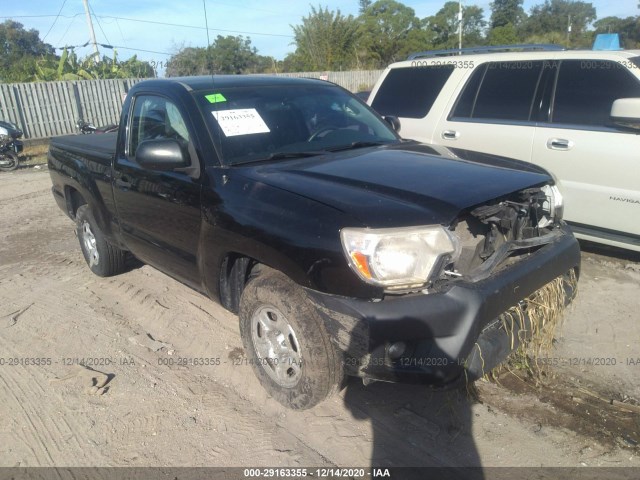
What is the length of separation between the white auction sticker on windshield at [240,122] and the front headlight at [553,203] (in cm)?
181

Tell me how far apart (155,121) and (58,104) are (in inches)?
556

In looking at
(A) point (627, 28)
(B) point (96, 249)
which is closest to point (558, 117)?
(B) point (96, 249)

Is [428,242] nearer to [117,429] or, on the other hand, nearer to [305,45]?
[117,429]

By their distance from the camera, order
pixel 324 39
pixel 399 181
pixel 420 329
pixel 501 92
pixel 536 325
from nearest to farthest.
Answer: pixel 420 329
pixel 399 181
pixel 536 325
pixel 501 92
pixel 324 39

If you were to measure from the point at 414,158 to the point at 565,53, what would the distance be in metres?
2.52

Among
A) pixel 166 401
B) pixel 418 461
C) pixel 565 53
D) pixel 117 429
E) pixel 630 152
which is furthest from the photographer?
pixel 565 53

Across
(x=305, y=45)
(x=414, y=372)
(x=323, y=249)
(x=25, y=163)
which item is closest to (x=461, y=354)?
(x=414, y=372)

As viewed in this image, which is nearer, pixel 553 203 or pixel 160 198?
pixel 553 203

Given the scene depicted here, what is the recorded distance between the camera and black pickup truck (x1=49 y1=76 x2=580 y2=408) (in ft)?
7.95

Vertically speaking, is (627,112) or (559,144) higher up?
(627,112)

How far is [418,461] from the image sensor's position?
2.61 meters

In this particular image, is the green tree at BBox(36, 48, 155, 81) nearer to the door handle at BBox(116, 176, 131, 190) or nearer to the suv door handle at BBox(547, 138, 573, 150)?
the door handle at BBox(116, 176, 131, 190)

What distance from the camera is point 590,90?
4586mm

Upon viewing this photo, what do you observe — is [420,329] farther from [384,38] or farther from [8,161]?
[384,38]
